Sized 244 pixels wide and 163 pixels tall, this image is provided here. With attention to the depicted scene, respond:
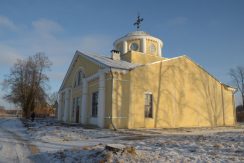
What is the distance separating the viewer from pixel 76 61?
85.3 feet

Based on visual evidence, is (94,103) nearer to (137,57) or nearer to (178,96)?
(137,57)

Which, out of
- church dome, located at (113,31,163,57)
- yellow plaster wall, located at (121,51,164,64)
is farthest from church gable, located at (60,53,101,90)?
church dome, located at (113,31,163,57)

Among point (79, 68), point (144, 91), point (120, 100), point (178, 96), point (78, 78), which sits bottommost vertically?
point (120, 100)

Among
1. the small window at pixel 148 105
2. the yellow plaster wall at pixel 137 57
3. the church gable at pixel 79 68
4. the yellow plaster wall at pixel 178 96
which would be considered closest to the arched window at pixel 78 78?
the church gable at pixel 79 68

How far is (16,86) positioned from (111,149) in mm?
39447

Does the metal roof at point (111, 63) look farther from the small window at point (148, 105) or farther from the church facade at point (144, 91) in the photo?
the small window at point (148, 105)

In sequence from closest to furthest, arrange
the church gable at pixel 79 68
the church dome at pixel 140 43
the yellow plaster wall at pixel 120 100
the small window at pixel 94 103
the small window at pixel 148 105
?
the yellow plaster wall at pixel 120 100 < the small window at pixel 148 105 < the small window at pixel 94 103 < the church gable at pixel 79 68 < the church dome at pixel 140 43

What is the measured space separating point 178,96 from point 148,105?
354 cm

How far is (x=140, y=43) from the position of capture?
27.2m

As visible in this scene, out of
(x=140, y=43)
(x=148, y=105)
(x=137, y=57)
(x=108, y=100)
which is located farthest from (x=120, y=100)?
(x=140, y=43)

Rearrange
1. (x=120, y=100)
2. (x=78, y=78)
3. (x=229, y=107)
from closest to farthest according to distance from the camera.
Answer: (x=120, y=100), (x=229, y=107), (x=78, y=78)

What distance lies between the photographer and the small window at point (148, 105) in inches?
763

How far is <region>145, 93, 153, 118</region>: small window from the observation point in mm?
19391

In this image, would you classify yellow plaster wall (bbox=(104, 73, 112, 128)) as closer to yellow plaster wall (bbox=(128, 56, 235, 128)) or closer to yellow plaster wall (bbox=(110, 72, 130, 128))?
yellow plaster wall (bbox=(110, 72, 130, 128))
